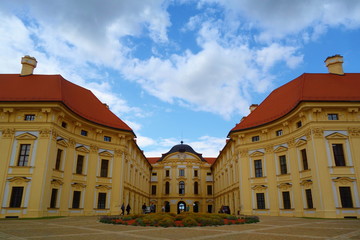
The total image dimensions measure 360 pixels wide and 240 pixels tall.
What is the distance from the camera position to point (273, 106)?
30859mm

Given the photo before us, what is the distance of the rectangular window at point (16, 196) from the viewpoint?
22.1 m

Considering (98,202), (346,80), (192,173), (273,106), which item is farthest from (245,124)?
(192,173)

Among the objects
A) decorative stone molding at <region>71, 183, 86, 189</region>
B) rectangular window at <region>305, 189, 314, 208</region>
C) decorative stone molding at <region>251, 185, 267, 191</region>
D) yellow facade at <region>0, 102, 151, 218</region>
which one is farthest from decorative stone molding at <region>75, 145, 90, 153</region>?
rectangular window at <region>305, 189, 314, 208</region>

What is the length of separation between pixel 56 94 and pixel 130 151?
12789 mm

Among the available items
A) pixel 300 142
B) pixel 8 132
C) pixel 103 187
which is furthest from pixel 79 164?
pixel 300 142

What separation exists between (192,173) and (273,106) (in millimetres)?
30915

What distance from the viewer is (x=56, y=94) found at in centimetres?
2523

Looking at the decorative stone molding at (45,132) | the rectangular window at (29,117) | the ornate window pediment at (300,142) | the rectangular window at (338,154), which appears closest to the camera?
the rectangular window at (338,154)

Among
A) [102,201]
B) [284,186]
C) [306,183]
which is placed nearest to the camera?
[306,183]

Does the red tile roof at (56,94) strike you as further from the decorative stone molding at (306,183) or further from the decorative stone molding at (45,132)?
the decorative stone molding at (306,183)

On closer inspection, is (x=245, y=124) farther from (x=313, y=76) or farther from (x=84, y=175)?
(x=84, y=175)

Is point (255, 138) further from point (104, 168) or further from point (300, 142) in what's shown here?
point (104, 168)

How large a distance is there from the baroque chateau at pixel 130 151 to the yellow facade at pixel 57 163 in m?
0.08

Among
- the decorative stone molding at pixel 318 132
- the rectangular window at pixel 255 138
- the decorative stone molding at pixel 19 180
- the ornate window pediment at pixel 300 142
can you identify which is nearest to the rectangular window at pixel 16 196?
the decorative stone molding at pixel 19 180
